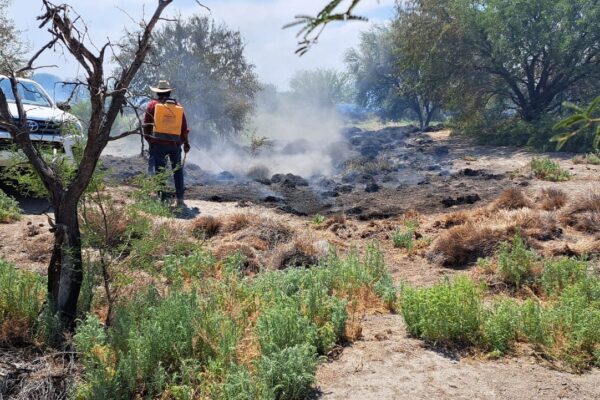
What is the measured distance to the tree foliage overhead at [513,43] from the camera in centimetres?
2088

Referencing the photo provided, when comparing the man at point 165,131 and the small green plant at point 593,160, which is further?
the small green plant at point 593,160

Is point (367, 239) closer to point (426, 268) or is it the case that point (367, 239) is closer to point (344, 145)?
point (426, 268)

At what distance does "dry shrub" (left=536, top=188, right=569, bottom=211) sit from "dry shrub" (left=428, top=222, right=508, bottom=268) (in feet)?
5.91

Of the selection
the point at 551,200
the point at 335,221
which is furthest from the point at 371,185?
the point at 551,200

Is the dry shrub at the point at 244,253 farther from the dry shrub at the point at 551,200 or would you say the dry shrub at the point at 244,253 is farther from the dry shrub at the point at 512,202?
the dry shrub at the point at 551,200

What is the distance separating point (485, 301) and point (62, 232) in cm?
347

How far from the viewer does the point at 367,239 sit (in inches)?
320

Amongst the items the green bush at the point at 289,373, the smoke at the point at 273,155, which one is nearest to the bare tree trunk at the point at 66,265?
the green bush at the point at 289,373

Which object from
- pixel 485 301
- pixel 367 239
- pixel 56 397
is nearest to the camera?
pixel 56 397

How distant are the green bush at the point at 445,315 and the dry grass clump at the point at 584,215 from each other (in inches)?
156

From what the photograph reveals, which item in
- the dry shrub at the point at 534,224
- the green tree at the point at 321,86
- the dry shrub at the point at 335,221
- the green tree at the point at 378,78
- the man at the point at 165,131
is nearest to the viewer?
the dry shrub at the point at 534,224

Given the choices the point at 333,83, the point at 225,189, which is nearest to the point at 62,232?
the point at 225,189

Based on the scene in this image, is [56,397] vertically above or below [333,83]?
below

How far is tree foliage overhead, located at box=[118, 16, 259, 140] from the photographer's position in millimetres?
24047
